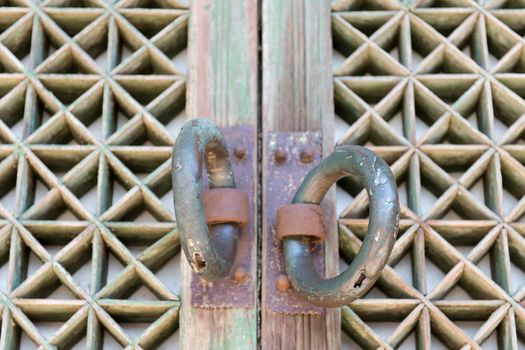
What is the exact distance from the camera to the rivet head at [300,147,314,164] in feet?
4.54

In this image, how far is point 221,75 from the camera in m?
1.45

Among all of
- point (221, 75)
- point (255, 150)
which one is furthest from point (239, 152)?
point (221, 75)

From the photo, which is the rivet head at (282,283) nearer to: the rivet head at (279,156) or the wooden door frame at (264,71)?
the wooden door frame at (264,71)

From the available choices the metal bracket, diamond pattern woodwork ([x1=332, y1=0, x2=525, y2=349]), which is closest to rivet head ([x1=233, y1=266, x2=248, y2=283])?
the metal bracket

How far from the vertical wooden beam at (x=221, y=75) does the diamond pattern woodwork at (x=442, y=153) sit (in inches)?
5.2

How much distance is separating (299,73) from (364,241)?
1.30 feet

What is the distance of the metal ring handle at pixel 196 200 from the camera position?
3.69ft

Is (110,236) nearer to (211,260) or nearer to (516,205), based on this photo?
(211,260)

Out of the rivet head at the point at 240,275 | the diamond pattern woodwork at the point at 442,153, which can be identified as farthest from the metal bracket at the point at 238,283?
the diamond pattern woodwork at the point at 442,153

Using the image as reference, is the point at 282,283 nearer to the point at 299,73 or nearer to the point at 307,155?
the point at 307,155

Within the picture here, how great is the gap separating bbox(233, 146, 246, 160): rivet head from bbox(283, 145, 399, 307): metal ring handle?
0.39 feet

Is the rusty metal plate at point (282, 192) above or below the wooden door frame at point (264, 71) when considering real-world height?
below

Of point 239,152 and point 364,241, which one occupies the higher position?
point 239,152

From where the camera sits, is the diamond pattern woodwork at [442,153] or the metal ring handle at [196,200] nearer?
the metal ring handle at [196,200]
